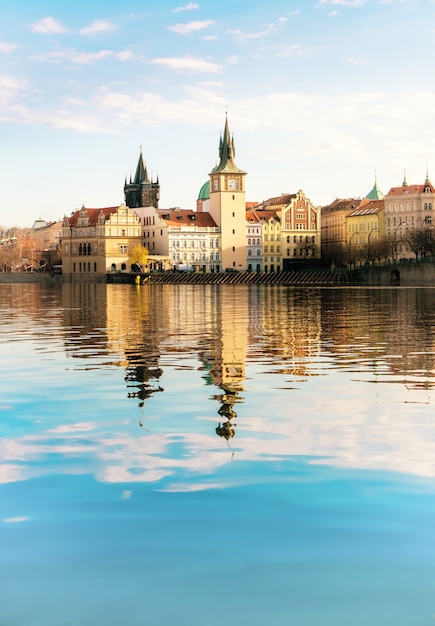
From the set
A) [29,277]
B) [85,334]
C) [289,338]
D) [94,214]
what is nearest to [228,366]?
[289,338]

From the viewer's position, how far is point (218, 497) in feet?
32.4

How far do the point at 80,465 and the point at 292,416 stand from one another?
409 cm

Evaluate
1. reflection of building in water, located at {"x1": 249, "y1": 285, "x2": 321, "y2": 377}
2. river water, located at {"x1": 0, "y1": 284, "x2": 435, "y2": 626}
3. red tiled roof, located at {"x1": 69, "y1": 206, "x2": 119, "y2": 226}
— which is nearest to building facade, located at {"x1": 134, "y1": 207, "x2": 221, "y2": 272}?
red tiled roof, located at {"x1": 69, "y1": 206, "x2": 119, "y2": 226}

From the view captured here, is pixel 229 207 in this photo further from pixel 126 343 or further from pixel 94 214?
pixel 126 343

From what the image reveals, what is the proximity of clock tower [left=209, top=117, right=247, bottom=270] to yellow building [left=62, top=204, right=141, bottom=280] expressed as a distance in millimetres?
15504

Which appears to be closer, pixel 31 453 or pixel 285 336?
pixel 31 453

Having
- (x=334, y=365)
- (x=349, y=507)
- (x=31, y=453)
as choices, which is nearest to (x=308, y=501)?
(x=349, y=507)

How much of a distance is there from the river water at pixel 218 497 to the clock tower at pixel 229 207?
169591 millimetres

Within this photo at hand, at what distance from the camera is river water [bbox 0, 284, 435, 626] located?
24.2 feet

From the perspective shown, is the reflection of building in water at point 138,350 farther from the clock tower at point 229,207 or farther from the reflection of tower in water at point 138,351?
the clock tower at point 229,207

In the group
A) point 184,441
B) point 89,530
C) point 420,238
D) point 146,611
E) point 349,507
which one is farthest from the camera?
point 420,238

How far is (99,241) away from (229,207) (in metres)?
25.5

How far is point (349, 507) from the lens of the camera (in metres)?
9.59

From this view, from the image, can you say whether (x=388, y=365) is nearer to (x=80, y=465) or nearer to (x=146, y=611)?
(x=80, y=465)
